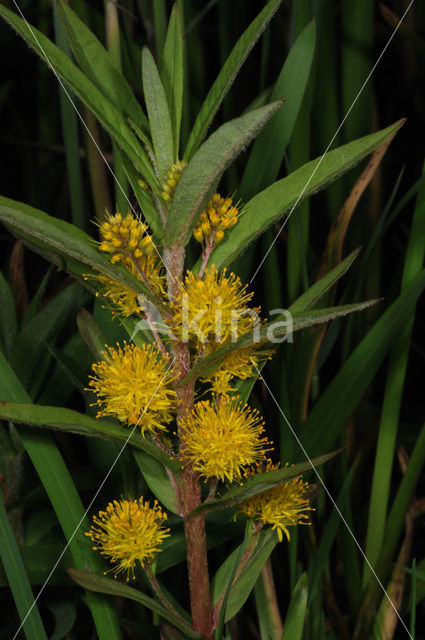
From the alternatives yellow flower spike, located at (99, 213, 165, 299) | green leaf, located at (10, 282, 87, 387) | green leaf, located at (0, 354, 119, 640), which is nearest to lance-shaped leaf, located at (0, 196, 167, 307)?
yellow flower spike, located at (99, 213, 165, 299)

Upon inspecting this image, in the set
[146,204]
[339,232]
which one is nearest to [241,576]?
[146,204]

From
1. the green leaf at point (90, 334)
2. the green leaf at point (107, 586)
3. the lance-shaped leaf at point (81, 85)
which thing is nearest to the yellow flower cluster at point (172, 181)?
the lance-shaped leaf at point (81, 85)

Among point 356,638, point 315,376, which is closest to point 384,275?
point 315,376

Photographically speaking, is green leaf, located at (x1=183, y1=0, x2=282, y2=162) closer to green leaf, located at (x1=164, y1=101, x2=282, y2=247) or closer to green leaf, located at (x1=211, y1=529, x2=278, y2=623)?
green leaf, located at (x1=164, y1=101, x2=282, y2=247)

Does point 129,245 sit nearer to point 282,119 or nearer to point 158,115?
point 158,115

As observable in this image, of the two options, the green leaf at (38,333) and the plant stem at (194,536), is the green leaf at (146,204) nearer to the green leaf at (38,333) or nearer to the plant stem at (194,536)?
the plant stem at (194,536)
